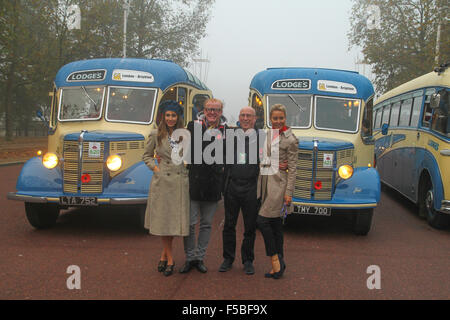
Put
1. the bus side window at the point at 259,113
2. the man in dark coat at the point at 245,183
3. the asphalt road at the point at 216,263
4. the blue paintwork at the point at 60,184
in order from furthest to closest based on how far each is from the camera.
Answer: the bus side window at the point at 259,113, the blue paintwork at the point at 60,184, the man in dark coat at the point at 245,183, the asphalt road at the point at 216,263

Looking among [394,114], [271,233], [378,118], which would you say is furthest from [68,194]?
[378,118]

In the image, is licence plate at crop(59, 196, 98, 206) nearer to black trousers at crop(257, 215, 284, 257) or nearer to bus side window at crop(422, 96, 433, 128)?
black trousers at crop(257, 215, 284, 257)

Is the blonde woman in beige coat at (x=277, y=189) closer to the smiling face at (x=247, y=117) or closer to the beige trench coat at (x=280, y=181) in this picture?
the beige trench coat at (x=280, y=181)

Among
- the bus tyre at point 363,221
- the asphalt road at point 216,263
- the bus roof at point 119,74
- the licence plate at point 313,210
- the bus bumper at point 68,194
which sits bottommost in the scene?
the asphalt road at point 216,263

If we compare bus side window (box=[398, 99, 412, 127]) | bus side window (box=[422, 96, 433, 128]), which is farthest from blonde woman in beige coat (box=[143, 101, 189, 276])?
bus side window (box=[398, 99, 412, 127])

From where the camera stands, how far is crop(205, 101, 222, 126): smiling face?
16.6ft

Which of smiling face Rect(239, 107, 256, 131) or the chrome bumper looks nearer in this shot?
smiling face Rect(239, 107, 256, 131)

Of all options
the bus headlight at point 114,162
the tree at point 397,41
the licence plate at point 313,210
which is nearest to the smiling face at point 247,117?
the licence plate at point 313,210

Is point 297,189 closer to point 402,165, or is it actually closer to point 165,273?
point 165,273

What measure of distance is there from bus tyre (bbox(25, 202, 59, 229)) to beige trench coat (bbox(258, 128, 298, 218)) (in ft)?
12.8

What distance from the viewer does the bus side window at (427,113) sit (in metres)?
8.91
